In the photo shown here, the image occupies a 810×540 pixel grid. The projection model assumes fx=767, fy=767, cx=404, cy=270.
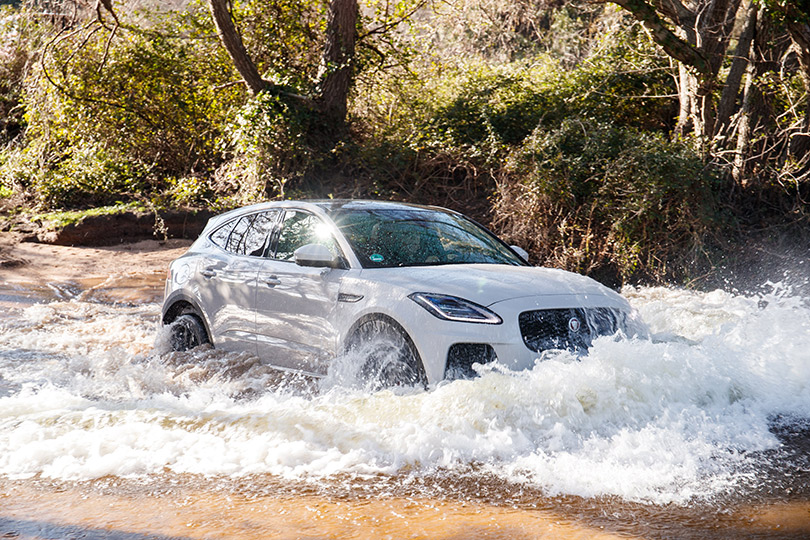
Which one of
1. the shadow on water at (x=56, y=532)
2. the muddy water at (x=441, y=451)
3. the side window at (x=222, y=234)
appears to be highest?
the side window at (x=222, y=234)

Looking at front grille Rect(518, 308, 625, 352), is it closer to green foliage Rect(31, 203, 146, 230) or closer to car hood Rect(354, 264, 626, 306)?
car hood Rect(354, 264, 626, 306)

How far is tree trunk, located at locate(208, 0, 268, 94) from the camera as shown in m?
14.6

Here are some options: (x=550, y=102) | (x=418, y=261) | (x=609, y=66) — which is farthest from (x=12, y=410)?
(x=609, y=66)

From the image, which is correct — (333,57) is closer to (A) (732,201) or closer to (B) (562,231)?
(B) (562,231)

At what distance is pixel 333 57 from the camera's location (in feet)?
51.2

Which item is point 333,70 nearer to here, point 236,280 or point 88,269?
point 88,269

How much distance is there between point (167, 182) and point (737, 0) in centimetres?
1241

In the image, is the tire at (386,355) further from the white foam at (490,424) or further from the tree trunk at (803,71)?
the tree trunk at (803,71)

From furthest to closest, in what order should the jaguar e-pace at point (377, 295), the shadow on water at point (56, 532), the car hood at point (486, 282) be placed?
the car hood at point (486, 282), the jaguar e-pace at point (377, 295), the shadow on water at point (56, 532)

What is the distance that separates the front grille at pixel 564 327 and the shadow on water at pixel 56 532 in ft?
7.96

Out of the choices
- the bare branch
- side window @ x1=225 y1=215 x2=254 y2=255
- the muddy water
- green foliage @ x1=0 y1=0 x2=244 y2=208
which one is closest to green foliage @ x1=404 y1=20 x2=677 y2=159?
the bare branch

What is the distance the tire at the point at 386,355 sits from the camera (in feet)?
16.2

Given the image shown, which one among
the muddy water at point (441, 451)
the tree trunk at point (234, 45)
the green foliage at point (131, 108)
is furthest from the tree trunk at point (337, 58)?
the muddy water at point (441, 451)

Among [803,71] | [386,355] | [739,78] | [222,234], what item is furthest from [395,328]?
[739,78]
